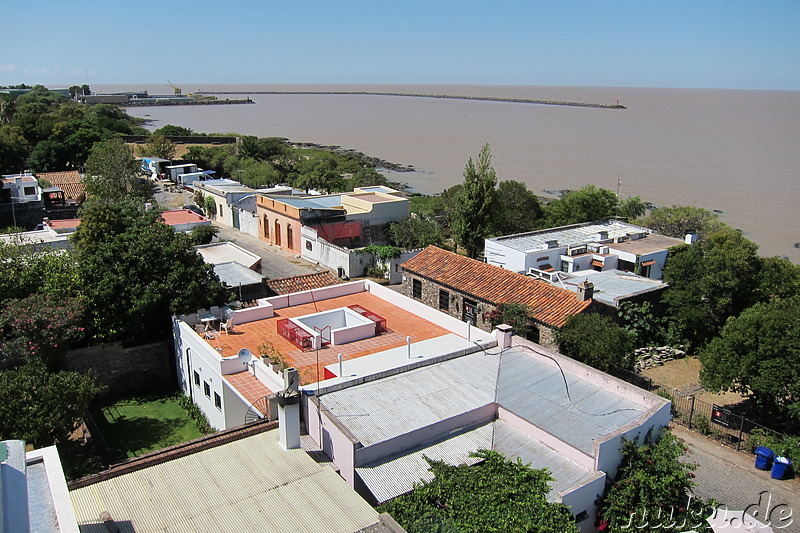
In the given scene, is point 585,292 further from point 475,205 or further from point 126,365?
point 126,365

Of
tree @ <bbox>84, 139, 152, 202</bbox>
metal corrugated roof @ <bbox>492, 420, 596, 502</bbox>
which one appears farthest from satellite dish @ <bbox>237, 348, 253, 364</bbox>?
tree @ <bbox>84, 139, 152, 202</bbox>

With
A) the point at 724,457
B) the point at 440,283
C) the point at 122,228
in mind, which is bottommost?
the point at 724,457

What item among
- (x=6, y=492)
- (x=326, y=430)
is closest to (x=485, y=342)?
(x=326, y=430)

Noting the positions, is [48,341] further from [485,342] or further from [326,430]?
[485,342]

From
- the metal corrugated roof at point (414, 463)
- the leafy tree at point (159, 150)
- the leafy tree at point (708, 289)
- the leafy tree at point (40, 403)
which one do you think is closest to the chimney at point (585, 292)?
the leafy tree at point (708, 289)

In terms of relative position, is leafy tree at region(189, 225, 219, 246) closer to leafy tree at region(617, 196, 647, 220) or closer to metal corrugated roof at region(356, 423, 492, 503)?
metal corrugated roof at region(356, 423, 492, 503)

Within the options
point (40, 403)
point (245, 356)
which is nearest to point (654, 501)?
point (245, 356)

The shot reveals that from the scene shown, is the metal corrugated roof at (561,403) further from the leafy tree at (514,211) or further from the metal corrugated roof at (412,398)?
the leafy tree at (514,211)
